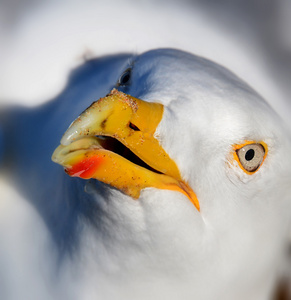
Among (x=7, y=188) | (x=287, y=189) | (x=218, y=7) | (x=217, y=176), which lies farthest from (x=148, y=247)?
(x=218, y=7)

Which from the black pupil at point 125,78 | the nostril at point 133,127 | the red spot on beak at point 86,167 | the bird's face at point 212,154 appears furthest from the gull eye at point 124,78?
the red spot on beak at point 86,167

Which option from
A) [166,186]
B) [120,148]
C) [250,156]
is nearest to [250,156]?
[250,156]

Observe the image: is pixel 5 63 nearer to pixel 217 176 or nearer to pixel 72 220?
pixel 72 220

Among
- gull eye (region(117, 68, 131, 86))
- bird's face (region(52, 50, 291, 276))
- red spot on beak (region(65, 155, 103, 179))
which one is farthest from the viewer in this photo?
gull eye (region(117, 68, 131, 86))

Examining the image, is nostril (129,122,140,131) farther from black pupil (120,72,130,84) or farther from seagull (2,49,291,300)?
black pupil (120,72,130,84)

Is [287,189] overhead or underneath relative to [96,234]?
overhead

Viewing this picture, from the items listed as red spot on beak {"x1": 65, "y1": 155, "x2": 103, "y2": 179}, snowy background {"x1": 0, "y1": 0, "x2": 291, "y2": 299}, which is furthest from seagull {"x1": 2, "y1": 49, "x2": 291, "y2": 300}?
snowy background {"x1": 0, "y1": 0, "x2": 291, "y2": 299}

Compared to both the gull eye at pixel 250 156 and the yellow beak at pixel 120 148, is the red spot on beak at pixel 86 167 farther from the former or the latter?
the gull eye at pixel 250 156
